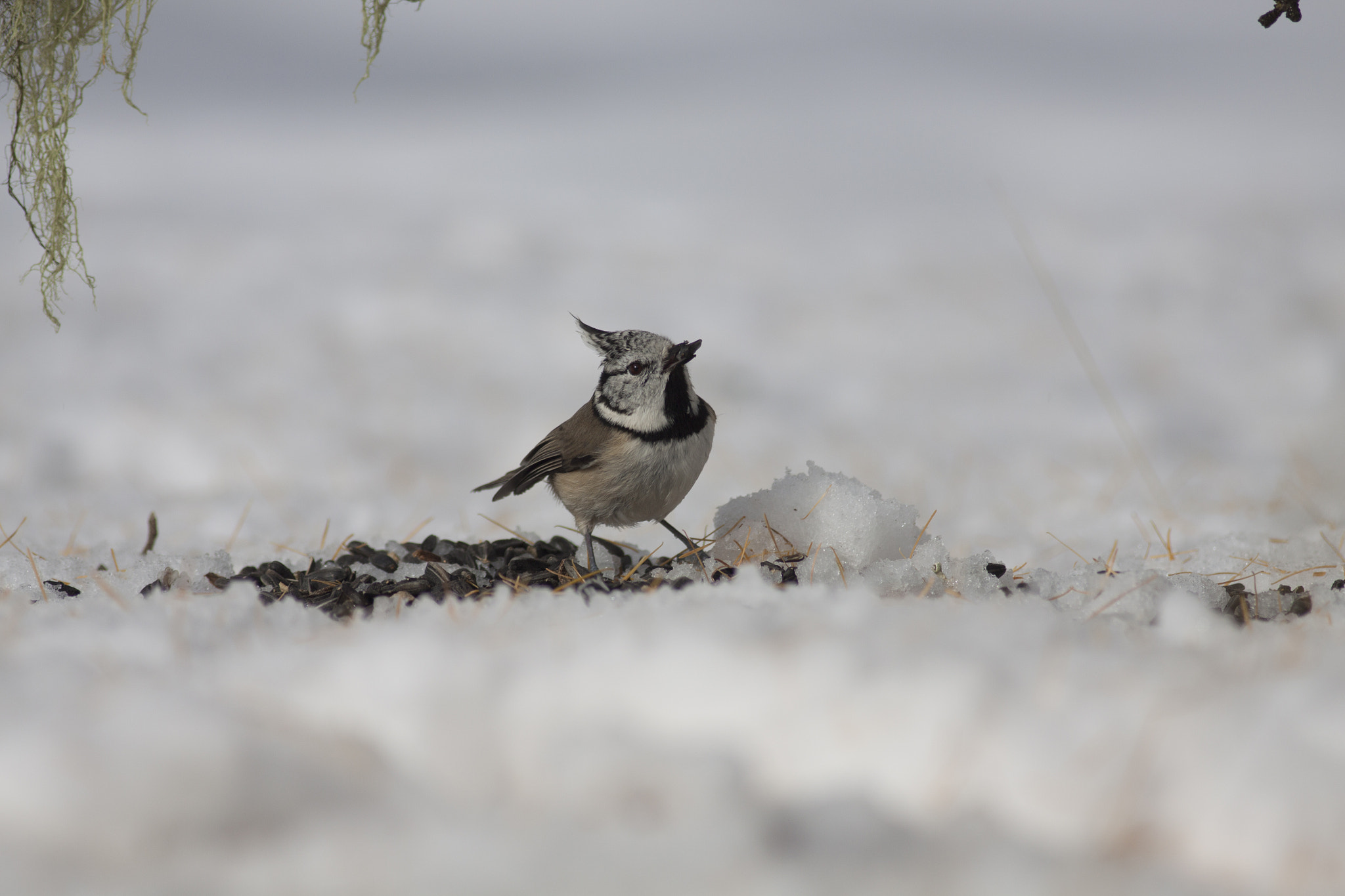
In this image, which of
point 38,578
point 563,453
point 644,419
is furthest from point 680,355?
point 38,578

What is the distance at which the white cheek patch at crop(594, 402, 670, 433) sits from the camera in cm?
339

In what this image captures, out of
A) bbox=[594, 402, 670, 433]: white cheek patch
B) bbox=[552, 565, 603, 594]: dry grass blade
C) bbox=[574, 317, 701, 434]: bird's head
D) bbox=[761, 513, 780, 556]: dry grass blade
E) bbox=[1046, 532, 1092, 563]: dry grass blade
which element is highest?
bbox=[574, 317, 701, 434]: bird's head

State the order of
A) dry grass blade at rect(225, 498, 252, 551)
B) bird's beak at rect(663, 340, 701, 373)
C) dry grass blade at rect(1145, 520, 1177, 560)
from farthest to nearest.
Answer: dry grass blade at rect(225, 498, 252, 551) → dry grass blade at rect(1145, 520, 1177, 560) → bird's beak at rect(663, 340, 701, 373)

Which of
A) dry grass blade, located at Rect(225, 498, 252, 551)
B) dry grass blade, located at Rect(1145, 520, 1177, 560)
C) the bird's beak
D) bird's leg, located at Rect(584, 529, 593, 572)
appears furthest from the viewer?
dry grass blade, located at Rect(225, 498, 252, 551)

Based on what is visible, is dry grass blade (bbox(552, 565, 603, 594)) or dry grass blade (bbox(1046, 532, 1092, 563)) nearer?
dry grass blade (bbox(552, 565, 603, 594))

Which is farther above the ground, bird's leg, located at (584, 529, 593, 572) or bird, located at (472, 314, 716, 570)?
bird, located at (472, 314, 716, 570)

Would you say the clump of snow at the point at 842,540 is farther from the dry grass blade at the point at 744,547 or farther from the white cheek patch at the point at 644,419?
the white cheek patch at the point at 644,419

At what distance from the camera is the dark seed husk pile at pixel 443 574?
307 cm

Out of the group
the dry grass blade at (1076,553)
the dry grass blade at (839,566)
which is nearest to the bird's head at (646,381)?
the dry grass blade at (839,566)

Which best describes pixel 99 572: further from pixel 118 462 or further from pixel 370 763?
pixel 118 462

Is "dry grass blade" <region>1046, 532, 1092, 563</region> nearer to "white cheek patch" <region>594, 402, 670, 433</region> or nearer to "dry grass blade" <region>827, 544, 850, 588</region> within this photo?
"dry grass blade" <region>827, 544, 850, 588</region>

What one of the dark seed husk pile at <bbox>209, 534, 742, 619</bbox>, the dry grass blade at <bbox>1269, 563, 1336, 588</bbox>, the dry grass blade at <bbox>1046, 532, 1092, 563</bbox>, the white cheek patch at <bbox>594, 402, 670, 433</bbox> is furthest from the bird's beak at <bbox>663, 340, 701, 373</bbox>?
the dry grass blade at <bbox>1269, 563, 1336, 588</bbox>

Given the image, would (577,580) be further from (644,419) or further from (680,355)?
(680,355)

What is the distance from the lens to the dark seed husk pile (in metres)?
3.07
